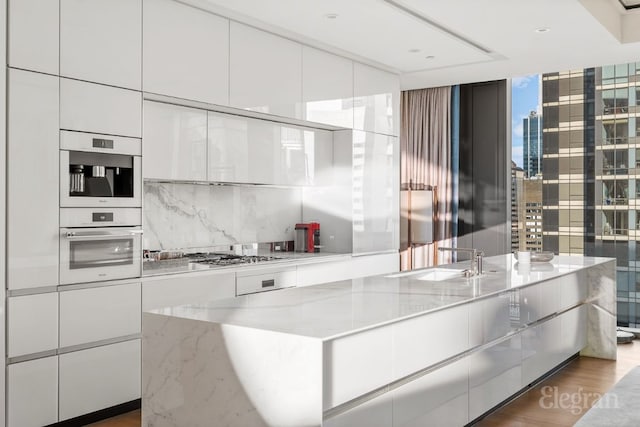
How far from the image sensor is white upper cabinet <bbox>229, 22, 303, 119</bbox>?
473 cm

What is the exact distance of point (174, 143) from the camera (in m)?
4.41

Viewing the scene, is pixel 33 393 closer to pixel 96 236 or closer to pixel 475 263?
pixel 96 236

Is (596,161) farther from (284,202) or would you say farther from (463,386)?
(463,386)

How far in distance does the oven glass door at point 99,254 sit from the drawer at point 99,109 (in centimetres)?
60

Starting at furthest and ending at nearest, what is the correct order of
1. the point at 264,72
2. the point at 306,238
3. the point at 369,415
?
the point at 306,238 → the point at 264,72 → the point at 369,415

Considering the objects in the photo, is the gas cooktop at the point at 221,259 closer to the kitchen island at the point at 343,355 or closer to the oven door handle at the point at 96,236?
the oven door handle at the point at 96,236

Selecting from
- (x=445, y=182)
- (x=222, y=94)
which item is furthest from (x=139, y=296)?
(x=445, y=182)

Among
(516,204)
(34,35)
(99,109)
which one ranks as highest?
(34,35)

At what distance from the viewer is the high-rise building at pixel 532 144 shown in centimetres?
698

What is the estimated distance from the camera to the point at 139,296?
394 cm

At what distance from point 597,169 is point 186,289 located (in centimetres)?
457

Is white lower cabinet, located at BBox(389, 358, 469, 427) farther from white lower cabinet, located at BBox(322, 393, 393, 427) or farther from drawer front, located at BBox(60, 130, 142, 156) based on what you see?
drawer front, located at BBox(60, 130, 142, 156)

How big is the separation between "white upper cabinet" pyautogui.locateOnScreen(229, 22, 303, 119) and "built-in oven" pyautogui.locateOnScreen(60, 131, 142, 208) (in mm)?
1020

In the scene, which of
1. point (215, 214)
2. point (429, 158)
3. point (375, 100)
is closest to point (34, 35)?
point (215, 214)
